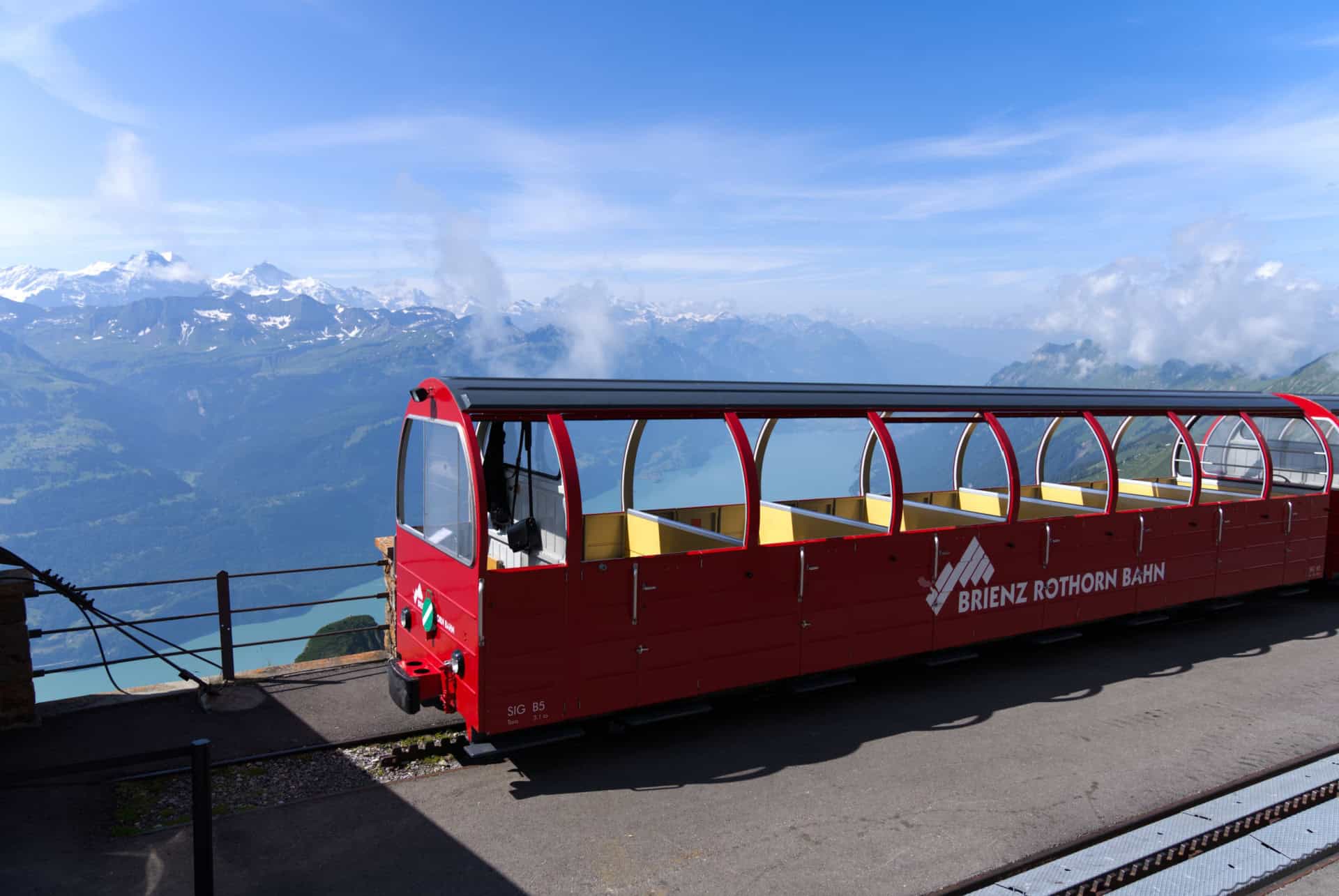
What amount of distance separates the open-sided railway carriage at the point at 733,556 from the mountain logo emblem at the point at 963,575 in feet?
0.08

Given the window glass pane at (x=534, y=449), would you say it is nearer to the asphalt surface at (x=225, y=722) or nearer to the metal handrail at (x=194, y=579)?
the metal handrail at (x=194, y=579)

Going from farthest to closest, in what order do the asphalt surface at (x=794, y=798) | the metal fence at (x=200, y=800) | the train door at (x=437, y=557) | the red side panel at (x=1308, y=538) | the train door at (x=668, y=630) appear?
the red side panel at (x=1308, y=538) < the train door at (x=668, y=630) < the train door at (x=437, y=557) < the asphalt surface at (x=794, y=798) < the metal fence at (x=200, y=800)

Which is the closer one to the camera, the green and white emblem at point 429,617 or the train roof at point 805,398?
the train roof at point 805,398

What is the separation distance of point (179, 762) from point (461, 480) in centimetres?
320

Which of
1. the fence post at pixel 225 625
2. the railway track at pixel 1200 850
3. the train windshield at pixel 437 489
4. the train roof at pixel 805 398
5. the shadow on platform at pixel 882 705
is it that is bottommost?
the shadow on platform at pixel 882 705

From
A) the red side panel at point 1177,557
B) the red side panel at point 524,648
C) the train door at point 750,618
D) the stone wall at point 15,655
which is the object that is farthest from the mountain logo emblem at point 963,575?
the stone wall at point 15,655

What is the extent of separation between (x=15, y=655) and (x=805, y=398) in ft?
23.9

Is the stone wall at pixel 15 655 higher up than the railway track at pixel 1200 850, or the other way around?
the stone wall at pixel 15 655

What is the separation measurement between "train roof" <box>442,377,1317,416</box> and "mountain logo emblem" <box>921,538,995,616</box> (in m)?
1.58

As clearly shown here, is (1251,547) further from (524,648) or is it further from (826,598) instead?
(524,648)

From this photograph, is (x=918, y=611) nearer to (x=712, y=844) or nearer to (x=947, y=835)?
(x=947, y=835)

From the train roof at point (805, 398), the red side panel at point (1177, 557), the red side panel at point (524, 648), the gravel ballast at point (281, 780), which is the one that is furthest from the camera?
the red side panel at point (1177, 557)

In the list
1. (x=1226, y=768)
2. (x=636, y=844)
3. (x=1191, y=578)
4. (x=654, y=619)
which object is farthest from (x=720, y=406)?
(x=1191, y=578)

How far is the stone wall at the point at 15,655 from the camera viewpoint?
6.72m
